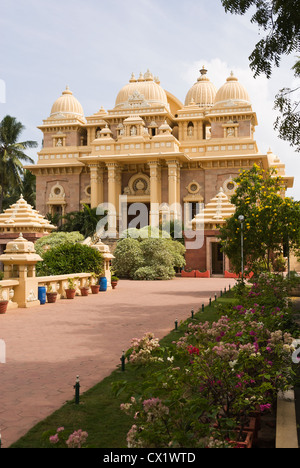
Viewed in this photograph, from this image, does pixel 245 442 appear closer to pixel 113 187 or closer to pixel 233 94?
pixel 113 187

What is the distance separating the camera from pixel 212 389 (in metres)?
4.58

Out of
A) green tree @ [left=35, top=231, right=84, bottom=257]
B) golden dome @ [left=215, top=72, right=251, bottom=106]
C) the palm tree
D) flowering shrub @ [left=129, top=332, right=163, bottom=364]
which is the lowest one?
flowering shrub @ [left=129, top=332, right=163, bottom=364]

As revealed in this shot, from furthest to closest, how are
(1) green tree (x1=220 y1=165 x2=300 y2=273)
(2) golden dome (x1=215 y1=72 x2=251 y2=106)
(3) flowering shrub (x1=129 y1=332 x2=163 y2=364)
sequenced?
(2) golden dome (x1=215 y1=72 x2=251 y2=106) → (1) green tree (x1=220 y1=165 x2=300 y2=273) → (3) flowering shrub (x1=129 y1=332 x2=163 y2=364)

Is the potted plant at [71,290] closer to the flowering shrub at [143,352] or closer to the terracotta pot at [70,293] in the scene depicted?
the terracotta pot at [70,293]

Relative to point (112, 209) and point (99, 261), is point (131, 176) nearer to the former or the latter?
point (112, 209)

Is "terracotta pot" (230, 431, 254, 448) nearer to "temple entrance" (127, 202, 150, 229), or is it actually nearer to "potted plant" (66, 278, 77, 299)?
"potted plant" (66, 278, 77, 299)

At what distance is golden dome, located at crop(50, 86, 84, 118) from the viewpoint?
4978 centimetres

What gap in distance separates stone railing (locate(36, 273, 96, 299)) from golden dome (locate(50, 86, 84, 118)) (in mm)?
33642

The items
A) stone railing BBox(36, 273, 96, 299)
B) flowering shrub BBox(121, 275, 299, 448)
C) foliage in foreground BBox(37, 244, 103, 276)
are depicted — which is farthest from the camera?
foliage in foreground BBox(37, 244, 103, 276)

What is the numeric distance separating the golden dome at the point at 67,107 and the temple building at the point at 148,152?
12 cm

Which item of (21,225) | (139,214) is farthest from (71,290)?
(139,214)

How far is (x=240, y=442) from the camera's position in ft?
13.0

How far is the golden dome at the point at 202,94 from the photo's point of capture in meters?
50.5

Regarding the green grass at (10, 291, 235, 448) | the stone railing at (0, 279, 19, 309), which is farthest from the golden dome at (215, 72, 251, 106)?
the green grass at (10, 291, 235, 448)
